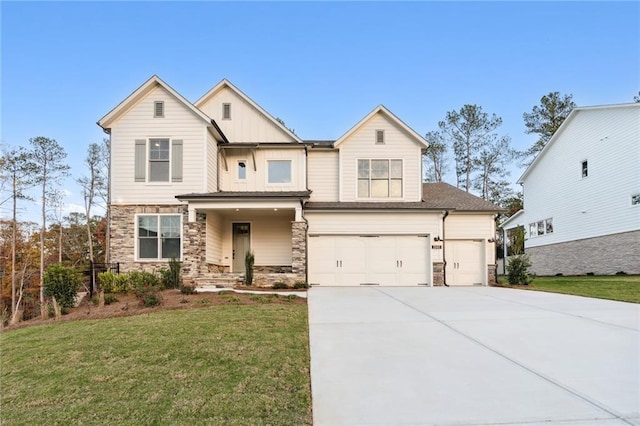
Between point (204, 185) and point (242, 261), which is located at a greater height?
point (204, 185)

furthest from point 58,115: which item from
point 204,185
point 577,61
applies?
point 577,61

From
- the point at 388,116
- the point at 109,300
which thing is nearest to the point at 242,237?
the point at 109,300

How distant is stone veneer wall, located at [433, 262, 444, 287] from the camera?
642 inches

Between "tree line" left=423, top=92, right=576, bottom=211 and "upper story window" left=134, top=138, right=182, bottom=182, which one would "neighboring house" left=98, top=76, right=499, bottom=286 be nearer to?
"upper story window" left=134, top=138, right=182, bottom=182

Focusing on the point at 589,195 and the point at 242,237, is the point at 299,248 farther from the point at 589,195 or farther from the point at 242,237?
the point at 589,195

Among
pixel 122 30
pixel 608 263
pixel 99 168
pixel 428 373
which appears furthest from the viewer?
pixel 99 168

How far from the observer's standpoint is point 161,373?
16.8ft

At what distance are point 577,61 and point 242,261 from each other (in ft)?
58.3

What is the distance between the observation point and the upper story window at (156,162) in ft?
51.6

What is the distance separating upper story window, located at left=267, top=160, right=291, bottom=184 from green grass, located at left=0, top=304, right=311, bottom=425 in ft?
32.1

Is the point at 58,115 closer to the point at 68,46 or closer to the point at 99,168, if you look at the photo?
the point at 68,46

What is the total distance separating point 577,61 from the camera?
18656 millimetres

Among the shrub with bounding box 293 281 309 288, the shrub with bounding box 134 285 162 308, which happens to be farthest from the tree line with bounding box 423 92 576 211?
the shrub with bounding box 134 285 162 308

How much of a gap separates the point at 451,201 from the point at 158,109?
12909mm
